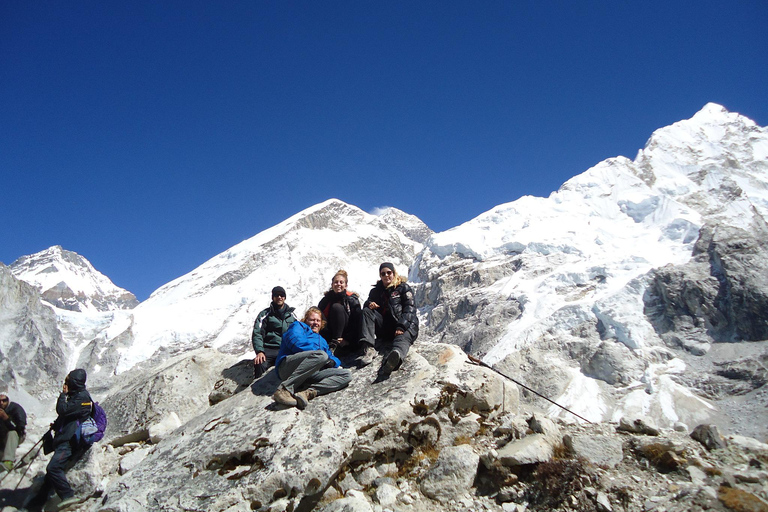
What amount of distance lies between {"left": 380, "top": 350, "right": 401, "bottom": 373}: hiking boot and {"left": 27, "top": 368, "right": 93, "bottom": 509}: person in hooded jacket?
15.9 ft

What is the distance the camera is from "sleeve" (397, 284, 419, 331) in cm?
811

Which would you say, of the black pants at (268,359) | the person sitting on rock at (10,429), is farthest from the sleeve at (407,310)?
the person sitting on rock at (10,429)

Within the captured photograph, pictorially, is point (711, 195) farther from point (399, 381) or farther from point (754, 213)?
point (399, 381)

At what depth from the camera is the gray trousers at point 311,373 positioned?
23.3ft

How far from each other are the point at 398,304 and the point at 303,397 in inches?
98.6

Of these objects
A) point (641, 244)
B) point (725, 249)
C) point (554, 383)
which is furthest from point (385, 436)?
point (641, 244)

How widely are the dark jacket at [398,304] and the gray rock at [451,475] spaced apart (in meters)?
2.61

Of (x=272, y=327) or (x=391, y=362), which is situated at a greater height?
(x=272, y=327)

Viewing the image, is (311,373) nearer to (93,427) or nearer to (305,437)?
(305,437)

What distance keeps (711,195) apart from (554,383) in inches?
4064

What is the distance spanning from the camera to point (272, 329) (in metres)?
9.66

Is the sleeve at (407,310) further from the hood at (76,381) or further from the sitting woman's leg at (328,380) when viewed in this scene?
the hood at (76,381)

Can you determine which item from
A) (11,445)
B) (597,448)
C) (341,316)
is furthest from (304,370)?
(11,445)

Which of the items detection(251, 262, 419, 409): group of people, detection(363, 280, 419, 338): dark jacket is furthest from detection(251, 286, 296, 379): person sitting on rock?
detection(363, 280, 419, 338): dark jacket
